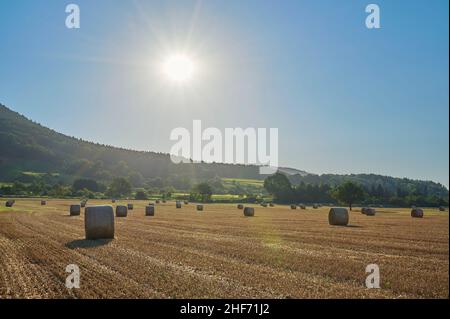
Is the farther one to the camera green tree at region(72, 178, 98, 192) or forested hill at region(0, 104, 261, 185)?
forested hill at region(0, 104, 261, 185)

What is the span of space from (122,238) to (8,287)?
10323 millimetres

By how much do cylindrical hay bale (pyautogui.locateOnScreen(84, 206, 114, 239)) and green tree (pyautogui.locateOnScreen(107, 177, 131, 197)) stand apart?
113 meters

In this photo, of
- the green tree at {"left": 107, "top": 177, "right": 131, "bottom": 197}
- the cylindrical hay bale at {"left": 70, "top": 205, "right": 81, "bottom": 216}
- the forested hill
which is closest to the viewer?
the cylindrical hay bale at {"left": 70, "top": 205, "right": 81, "bottom": 216}

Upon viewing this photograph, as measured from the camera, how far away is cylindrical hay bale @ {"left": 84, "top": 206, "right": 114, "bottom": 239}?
66.8 feet

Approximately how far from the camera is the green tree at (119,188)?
132m

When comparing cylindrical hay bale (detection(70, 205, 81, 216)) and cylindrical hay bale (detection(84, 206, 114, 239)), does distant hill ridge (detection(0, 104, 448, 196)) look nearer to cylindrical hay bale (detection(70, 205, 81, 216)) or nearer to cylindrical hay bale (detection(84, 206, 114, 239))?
cylindrical hay bale (detection(70, 205, 81, 216))

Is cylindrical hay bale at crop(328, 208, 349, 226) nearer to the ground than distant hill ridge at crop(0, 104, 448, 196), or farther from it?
nearer to the ground

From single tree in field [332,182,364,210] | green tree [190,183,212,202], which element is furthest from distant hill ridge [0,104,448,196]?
single tree in field [332,182,364,210]

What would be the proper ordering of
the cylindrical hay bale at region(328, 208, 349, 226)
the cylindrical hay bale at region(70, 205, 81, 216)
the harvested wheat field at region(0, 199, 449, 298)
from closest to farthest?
the harvested wheat field at region(0, 199, 449, 298)
the cylindrical hay bale at region(328, 208, 349, 226)
the cylindrical hay bale at region(70, 205, 81, 216)

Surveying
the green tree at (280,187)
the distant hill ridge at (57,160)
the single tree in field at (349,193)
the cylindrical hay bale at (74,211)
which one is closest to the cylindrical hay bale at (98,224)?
the cylindrical hay bale at (74,211)
